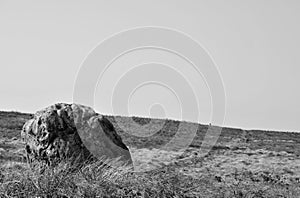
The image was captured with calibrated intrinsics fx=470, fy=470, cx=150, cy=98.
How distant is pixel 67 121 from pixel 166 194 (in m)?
3.83

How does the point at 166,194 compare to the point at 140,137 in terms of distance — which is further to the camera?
the point at 140,137

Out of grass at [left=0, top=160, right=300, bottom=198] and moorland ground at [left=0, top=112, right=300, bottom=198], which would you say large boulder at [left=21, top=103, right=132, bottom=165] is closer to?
grass at [left=0, top=160, right=300, bottom=198]

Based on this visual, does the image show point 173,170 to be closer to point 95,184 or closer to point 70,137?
point 70,137

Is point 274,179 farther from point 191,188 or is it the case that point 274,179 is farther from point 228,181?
point 191,188

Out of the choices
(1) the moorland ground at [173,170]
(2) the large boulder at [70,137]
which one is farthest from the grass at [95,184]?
(2) the large boulder at [70,137]

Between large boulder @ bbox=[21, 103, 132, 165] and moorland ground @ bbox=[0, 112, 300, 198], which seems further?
large boulder @ bbox=[21, 103, 132, 165]

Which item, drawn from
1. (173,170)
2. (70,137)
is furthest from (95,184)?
(173,170)

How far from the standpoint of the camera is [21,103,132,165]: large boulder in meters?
11.8

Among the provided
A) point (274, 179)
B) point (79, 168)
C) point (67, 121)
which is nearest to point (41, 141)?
point (67, 121)

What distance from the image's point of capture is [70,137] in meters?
12.1

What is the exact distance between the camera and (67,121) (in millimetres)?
12367

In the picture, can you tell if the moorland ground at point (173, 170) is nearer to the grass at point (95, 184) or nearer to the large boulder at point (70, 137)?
the grass at point (95, 184)

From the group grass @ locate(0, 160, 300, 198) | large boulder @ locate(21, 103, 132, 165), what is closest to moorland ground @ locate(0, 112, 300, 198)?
grass @ locate(0, 160, 300, 198)

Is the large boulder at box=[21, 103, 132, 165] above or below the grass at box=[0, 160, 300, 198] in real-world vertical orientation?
above
